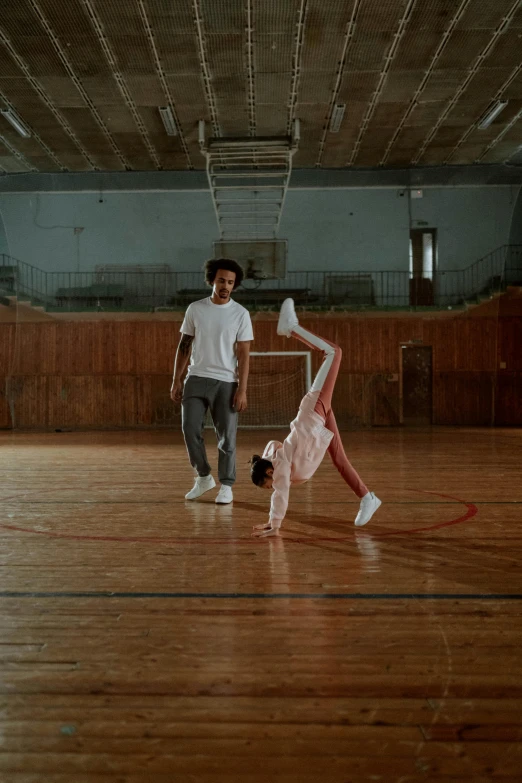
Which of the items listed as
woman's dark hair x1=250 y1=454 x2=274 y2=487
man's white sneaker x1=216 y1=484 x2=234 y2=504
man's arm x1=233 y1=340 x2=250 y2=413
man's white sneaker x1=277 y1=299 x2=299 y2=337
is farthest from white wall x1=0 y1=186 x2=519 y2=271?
Result: woman's dark hair x1=250 y1=454 x2=274 y2=487

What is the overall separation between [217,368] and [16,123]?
1123 cm

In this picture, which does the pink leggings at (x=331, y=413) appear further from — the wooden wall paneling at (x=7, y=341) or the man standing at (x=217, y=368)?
the wooden wall paneling at (x=7, y=341)

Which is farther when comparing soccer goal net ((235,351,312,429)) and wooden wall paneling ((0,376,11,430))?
wooden wall paneling ((0,376,11,430))

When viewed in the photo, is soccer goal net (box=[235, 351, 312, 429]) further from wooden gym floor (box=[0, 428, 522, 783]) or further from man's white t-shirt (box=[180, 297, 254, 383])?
wooden gym floor (box=[0, 428, 522, 783])

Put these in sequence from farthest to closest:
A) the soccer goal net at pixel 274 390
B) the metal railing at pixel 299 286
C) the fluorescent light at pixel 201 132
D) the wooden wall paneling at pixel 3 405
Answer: the metal railing at pixel 299 286 → the wooden wall paneling at pixel 3 405 → the soccer goal net at pixel 274 390 → the fluorescent light at pixel 201 132

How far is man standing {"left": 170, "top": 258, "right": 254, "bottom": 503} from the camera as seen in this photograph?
160 inches

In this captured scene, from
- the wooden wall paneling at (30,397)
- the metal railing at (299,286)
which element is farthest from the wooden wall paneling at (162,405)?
the wooden wall paneling at (30,397)

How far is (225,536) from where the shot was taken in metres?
3.10

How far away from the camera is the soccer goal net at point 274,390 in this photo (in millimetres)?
14414

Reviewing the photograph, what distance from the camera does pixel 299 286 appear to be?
56.4ft

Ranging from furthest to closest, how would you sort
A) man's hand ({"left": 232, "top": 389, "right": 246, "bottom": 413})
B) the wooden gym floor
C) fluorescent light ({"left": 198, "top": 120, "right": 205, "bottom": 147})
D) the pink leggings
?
1. fluorescent light ({"left": 198, "top": 120, "right": 205, "bottom": 147})
2. man's hand ({"left": 232, "top": 389, "right": 246, "bottom": 413})
3. the pink leggings
4. the wooden gym floor

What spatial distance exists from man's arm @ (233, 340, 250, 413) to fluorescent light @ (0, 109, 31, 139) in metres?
10.8

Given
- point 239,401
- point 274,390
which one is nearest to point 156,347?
point 274,390

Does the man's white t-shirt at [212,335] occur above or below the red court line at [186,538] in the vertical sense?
above
